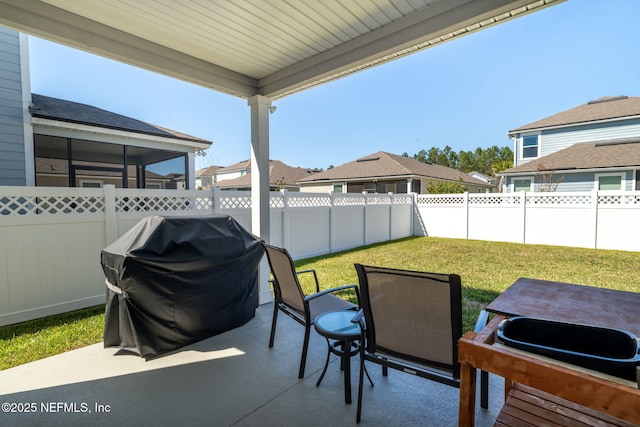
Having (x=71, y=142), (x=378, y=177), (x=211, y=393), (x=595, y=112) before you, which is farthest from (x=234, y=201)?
(x=595, y=112)

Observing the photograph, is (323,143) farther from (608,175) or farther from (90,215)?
(90,215)

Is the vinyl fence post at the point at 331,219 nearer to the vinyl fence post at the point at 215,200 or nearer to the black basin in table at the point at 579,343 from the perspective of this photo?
the vinyl fence post at the point at 215,200

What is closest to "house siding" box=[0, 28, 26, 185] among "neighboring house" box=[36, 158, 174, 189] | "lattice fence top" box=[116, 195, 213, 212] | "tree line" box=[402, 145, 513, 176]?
"neighboring house" box=[36, 158, 174, 189]

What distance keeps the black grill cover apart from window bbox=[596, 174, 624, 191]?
14199 millimetres

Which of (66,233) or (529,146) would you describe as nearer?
(66,233)

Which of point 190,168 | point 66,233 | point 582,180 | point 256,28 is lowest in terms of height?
point 66,233

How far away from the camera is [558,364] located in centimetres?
100

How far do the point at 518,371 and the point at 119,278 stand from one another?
9.54 ft

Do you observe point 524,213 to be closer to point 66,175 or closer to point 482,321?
point 482,321

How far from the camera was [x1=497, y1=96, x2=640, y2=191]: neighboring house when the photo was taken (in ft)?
37.2

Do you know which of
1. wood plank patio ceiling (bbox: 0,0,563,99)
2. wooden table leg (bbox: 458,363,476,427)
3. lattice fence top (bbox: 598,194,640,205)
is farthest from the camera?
lattice fence top (bbox: 598,194,640,205)

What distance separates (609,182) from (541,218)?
4.33 meters

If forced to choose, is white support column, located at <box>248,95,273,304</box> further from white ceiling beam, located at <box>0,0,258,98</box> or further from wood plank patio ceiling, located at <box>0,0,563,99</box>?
wood plank patio ceiling, located at <box>0,0,563,99</box>

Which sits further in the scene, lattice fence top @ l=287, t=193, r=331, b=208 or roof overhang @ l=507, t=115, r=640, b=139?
roof overhang @ l=507, t=115, r=640, b=139
